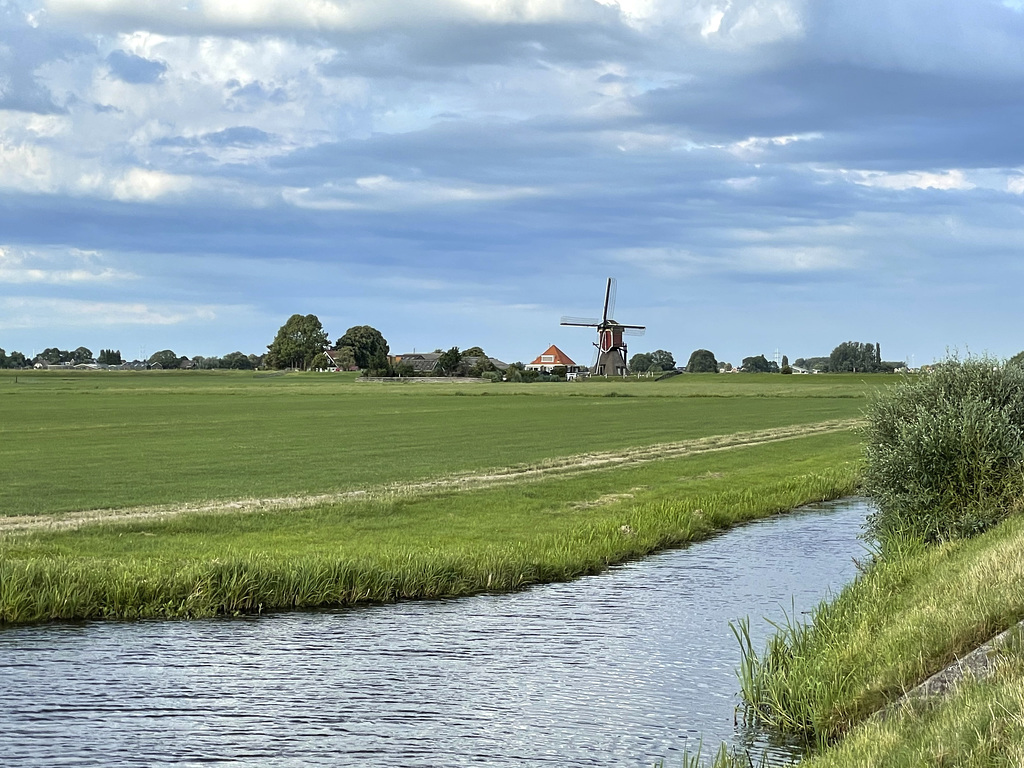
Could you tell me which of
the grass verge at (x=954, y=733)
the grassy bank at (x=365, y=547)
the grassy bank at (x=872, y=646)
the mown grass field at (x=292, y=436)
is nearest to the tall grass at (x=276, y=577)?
the grassy bank at (x=365, y=547)

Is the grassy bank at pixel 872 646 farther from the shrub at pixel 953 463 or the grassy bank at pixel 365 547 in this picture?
the grassy bank at pixel 365 547

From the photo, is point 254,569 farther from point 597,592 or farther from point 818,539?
point 818,539

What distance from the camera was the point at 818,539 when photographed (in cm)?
3434

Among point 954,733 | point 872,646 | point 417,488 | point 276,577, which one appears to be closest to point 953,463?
point 872,646

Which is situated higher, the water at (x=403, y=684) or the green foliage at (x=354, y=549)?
the green foliage at (x=354, y=549)

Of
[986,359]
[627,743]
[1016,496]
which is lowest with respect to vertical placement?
[627,743]

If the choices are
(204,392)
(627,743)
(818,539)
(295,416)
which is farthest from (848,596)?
(204,392)

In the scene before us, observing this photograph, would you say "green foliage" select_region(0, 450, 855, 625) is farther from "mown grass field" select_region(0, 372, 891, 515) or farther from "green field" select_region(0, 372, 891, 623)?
"mown grass field" select_region(0, 372, 891, 515)

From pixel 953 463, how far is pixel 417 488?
19.1 meters

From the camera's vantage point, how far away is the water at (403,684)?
49.2 ft

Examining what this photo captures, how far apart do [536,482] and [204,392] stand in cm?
12810

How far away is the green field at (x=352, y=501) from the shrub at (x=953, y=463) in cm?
615

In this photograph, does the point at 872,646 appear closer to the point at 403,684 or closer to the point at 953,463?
the point at 403,684

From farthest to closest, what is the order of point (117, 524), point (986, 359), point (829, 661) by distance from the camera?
point (986, 359) < point (117, 524) < point (829, 661)
